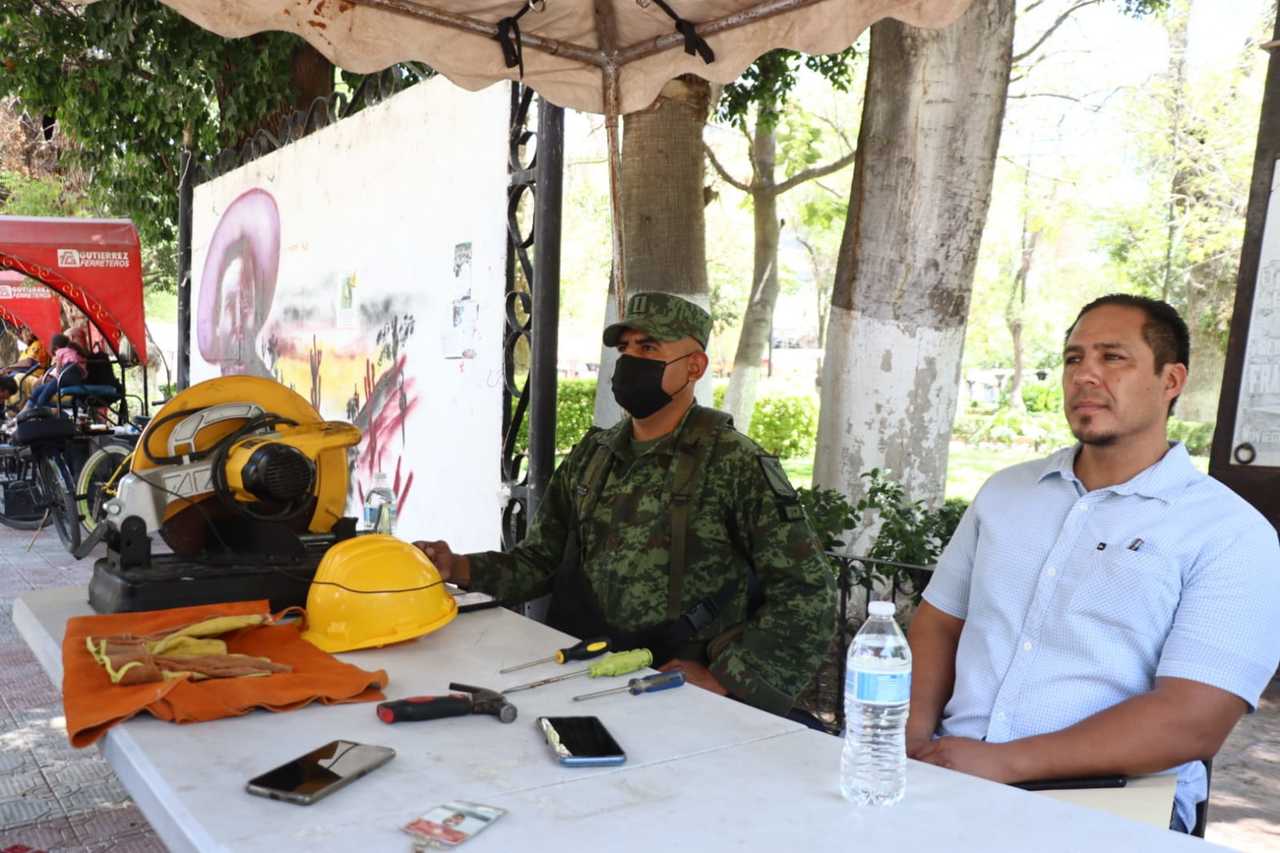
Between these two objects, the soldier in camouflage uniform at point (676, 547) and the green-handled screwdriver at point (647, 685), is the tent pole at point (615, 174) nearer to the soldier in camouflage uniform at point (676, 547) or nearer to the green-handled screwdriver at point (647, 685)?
the soldier in camouflage uniform at point (676, 547)

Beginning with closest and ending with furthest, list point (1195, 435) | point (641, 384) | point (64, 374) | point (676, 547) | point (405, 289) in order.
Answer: point (676, 547) < point (641, 384) < point (405, 289) < point (64, 374) < point (1195, 435)

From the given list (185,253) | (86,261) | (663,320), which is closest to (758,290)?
(185,253)

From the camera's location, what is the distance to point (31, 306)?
59.8 feet

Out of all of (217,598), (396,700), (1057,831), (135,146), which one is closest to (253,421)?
A: (217,598)

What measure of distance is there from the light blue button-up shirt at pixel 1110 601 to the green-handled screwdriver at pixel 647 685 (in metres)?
0.70

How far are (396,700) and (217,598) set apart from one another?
2.53ft

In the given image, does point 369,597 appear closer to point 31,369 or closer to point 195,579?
point 195,579

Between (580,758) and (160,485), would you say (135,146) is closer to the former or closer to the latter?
(160,485)

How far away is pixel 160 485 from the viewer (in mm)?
2533

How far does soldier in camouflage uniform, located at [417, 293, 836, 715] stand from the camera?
265 cm

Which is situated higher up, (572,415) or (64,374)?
(64,374)

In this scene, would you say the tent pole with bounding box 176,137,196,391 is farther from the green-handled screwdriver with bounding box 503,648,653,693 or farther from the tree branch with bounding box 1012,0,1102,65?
the green-handled screwdriver with bounding box 503,648,653,693

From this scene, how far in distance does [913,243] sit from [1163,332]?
189 centimetres

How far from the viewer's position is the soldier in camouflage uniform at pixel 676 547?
265 centimetres
